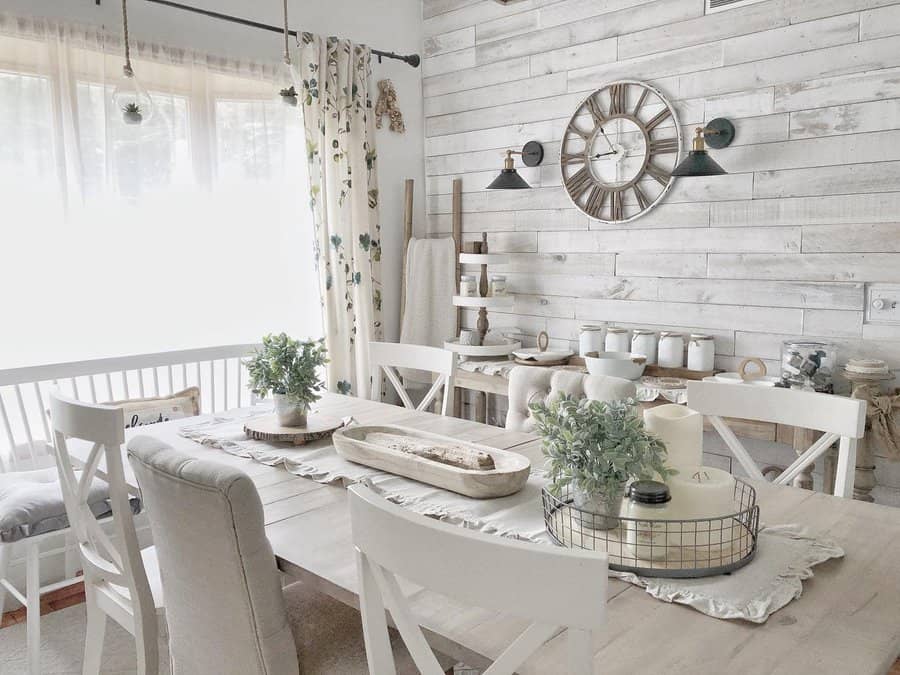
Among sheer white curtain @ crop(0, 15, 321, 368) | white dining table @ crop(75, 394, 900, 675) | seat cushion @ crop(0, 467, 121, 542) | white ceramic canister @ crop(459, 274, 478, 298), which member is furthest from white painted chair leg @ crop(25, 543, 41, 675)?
white ceramic canister @ crop(459, 274, 478, 298)

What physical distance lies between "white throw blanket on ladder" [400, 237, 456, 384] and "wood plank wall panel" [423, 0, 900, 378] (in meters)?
0.23

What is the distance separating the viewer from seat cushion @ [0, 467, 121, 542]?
2160mm

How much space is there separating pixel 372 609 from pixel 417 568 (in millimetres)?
147

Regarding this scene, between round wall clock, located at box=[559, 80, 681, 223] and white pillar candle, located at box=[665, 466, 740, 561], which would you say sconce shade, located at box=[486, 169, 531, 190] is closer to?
round wall clock, located at box=[559, 80, 681, 223]

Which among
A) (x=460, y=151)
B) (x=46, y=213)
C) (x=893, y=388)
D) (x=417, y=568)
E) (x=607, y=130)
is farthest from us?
(x=460, y=151)

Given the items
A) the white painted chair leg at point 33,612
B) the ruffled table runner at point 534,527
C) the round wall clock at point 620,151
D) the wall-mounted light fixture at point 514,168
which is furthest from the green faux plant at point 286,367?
the round wall clock at point 620,151

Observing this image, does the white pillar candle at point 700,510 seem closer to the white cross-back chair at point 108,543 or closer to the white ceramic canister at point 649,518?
the white ceramic canister at point 649,518

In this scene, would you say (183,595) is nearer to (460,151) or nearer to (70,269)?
(70,269)

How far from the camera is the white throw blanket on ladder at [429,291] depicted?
3.86 meters

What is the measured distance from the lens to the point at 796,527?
139cm

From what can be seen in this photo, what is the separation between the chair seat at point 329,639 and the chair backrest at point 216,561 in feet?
0.32

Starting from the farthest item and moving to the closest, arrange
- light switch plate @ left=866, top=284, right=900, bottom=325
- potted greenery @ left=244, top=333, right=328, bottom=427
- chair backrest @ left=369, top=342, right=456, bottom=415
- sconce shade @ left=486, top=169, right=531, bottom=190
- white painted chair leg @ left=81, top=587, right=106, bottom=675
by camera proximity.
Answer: sconce shade @ left=486, top=169, right=531, bottom=190 < chair backrest @ left=369, top=342, right=456, bottom=415 < light switch plate @ left=866, top=284, right=900, bottom=325 < potted greenery @ left=244, top=333, right=328, bottom=427 < white painted chair leg @ left=81, top=587, right=106, bottom=675

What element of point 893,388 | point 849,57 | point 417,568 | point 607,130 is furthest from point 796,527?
point 607,130

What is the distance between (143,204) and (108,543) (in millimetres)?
1748
